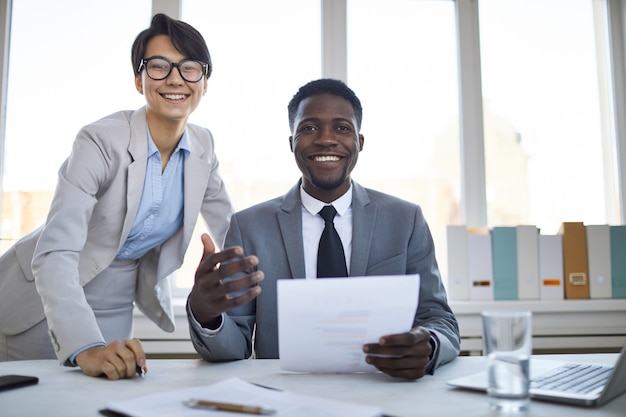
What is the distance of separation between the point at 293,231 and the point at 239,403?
78 cm

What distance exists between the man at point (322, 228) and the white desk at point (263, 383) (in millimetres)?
139

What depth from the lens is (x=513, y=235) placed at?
249cm

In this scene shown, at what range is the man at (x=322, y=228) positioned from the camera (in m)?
1.45

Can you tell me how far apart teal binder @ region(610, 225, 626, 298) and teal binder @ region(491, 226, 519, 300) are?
0.46 meters

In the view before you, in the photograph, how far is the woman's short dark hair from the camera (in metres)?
1.62

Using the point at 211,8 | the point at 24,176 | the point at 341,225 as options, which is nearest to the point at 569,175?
the point at 341,225

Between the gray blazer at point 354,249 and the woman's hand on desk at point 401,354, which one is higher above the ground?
the gray blazer at point 354,249

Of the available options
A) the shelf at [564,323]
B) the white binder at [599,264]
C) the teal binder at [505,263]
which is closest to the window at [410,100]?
the teal binder at [505,263]

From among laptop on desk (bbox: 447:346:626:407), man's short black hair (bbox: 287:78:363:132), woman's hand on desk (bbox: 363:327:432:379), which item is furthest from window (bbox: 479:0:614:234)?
woman's hand on desk (bbox: 363:327:432:379)

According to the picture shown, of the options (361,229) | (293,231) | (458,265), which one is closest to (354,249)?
(361,229)

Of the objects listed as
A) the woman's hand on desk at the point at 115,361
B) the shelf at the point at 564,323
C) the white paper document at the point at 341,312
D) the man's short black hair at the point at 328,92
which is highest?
the man's short black hair at the point at 328,92

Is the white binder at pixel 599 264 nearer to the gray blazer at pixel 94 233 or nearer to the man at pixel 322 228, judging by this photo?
the man at pixel 322 228

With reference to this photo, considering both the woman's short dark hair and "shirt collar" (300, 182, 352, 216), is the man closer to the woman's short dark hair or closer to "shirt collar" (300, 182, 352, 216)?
"shirt collar" (300, 182, 352, 216)

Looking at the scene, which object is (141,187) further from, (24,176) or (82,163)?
(24,176)
